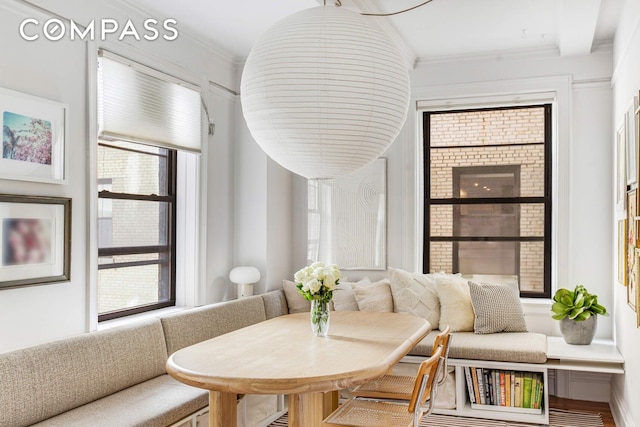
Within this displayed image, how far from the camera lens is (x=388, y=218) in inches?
210

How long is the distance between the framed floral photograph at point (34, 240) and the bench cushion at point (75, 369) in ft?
1.33

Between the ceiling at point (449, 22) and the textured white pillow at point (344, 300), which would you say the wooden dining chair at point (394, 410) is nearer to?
the textured white pillow at point (344, 300)

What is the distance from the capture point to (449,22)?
14.3 ft

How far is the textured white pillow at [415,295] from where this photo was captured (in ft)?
15.8

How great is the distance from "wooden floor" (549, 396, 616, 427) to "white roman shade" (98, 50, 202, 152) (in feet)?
10.7

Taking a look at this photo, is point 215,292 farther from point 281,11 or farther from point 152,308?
point 281,11

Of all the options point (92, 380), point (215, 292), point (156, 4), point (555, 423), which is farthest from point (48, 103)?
point (555, 423)

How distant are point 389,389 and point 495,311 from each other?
5.26 feet

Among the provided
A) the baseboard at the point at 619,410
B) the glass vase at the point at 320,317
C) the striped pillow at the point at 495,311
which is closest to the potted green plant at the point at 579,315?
the striped pillow at the point at 495,311

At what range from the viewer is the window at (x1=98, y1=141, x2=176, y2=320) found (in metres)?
3.96

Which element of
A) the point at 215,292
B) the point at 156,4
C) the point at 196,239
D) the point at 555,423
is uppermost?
the point at 156,4

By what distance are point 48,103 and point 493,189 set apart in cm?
356

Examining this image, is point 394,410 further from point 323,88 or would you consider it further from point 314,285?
point 323,88

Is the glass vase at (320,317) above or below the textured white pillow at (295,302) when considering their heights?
above
